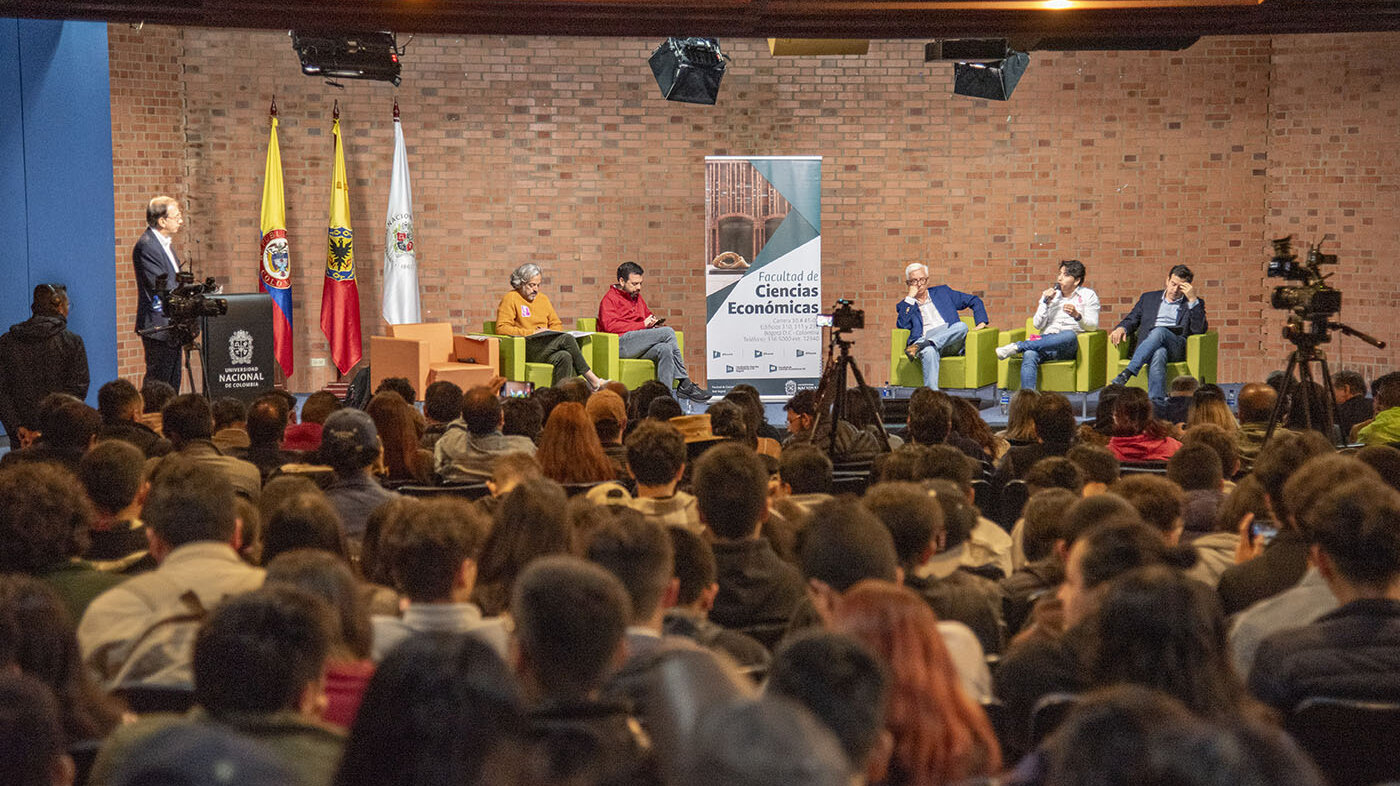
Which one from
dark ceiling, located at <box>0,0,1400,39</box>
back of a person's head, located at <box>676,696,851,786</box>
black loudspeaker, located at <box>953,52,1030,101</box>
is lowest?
back of a person's head, located at <box>676,696,851,786</box>

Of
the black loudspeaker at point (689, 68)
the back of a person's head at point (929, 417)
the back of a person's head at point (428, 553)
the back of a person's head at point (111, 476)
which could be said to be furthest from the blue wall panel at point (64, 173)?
the back of a person's head at point (428, 553)

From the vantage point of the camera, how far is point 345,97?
34.1ft

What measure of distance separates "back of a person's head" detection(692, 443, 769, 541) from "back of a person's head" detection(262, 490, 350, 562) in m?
0.80

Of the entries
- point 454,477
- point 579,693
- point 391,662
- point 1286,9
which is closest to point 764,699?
point 391,662

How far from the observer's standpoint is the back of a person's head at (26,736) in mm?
1516

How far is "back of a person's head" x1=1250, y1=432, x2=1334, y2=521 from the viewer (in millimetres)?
3391

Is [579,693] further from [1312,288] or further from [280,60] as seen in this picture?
[280,60]

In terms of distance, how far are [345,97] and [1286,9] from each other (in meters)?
6.88

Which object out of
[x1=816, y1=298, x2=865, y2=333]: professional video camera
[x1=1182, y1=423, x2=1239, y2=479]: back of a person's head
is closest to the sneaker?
[x1=816, y1=298, x2=865, y2=333]: professional video camera

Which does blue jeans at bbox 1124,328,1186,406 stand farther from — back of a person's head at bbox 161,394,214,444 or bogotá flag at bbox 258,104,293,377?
back of a person's head at bbox 161,394,214,444

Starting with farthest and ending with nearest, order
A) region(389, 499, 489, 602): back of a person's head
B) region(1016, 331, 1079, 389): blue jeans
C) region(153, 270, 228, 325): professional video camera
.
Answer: region(1016, 331, 1079, 389): blue jeans → region(153, 270, 228, 325): professional video camera → region(389, 499, 489, 602): back of a person's head

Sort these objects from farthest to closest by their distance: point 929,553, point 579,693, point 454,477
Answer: point 454,477
point 929,553
point 579,693

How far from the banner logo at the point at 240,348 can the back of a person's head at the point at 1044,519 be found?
6.80 meters

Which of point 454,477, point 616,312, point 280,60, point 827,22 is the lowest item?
point 454,477
